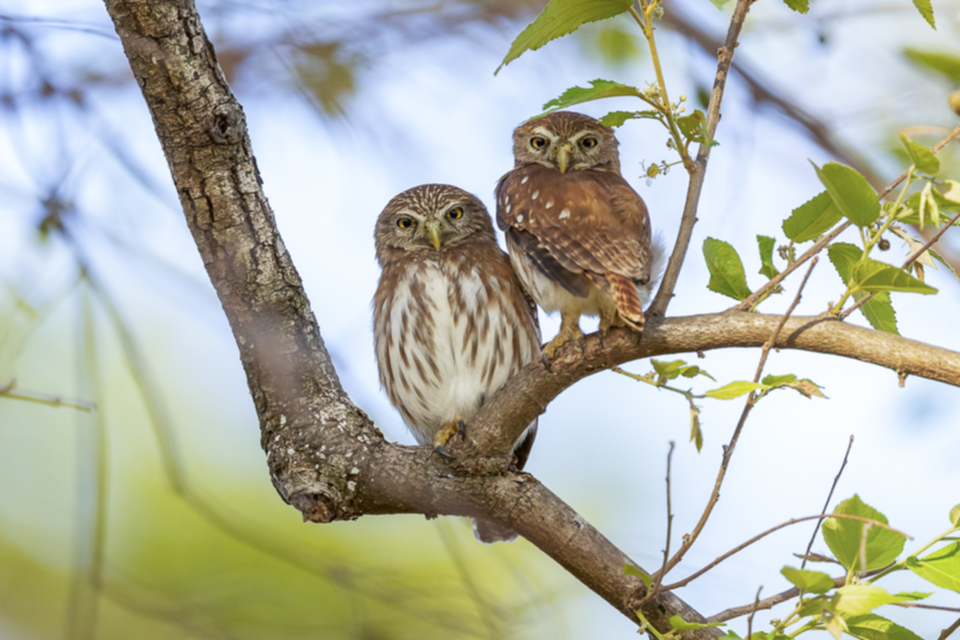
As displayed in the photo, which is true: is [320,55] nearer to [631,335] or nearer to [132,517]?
[132,517]

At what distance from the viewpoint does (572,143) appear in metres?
3.96

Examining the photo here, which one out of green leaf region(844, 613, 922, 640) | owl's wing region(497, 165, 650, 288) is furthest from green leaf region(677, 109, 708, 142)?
green leaf region(844, 613, 922, 640)

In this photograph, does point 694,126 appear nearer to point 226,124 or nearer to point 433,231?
point 226,124

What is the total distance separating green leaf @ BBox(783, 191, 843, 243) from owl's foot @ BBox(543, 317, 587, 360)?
760mm

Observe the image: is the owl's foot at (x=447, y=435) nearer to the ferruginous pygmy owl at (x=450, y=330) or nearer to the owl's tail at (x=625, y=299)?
the ferruginous pygmy owl at (x=450, y=330)

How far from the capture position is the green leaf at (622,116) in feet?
6.56

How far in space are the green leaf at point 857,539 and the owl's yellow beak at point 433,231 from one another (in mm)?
2598

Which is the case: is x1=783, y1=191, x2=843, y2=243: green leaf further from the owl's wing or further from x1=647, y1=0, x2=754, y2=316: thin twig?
the owl's wing

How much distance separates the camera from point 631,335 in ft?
7.77

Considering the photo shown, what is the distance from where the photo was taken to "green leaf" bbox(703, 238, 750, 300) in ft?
7.27

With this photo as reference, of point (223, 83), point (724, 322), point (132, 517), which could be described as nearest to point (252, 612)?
point (132, 517)

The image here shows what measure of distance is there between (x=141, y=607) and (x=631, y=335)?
7.67ft

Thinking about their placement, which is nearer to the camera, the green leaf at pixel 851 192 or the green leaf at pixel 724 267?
the green leaf at pixel 851 192

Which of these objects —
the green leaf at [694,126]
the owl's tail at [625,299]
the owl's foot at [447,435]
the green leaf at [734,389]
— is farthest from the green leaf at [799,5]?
the owl's foot at [447,435]
